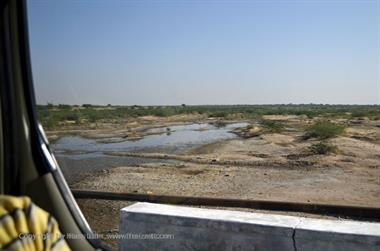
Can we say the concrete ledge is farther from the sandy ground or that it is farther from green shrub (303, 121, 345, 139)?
green shrub (303, 121, 345, 139)

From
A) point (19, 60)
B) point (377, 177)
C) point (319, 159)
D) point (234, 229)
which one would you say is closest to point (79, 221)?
point (19, 60)

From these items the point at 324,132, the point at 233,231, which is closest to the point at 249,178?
the point at 233,231

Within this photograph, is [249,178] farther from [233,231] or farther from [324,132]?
[324,132]

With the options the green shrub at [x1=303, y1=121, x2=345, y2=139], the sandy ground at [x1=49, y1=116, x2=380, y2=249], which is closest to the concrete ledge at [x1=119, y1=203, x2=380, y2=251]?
the sandy ground at [x1=49, y1=116, x2=380, y2=249]

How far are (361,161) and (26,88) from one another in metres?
19.8

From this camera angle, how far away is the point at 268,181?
15.0 metres

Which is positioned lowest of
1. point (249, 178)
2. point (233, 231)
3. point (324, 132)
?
point (249, 178)

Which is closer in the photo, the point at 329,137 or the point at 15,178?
the point at 15,178

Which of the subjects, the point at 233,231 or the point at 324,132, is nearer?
the point at 233,231

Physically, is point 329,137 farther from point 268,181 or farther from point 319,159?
point 268,181

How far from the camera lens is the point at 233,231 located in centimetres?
394

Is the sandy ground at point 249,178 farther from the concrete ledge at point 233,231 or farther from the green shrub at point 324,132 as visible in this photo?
the green shrub at point 324,132

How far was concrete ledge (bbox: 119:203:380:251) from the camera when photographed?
144 inches

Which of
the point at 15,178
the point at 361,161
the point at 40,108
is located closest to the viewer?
the point at 15,178
